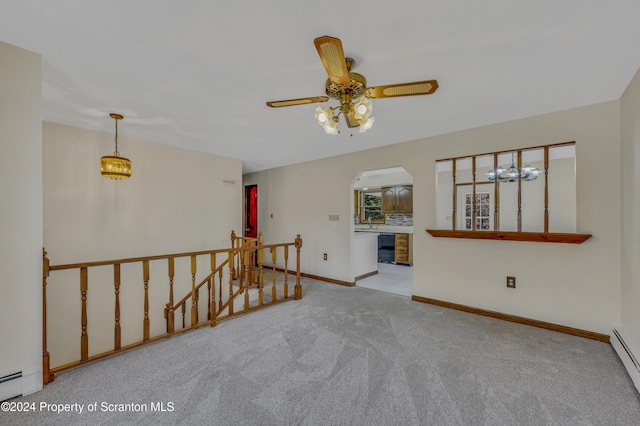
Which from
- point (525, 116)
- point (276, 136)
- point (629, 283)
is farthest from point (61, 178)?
point (629, 283)

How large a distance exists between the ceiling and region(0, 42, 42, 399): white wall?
0.27 m

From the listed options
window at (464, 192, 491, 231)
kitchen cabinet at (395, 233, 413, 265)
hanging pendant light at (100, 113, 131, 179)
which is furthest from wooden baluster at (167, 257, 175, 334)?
window at (464, 192, 491, 231)

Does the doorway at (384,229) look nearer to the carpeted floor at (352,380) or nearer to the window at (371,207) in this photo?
the window at (371,207)

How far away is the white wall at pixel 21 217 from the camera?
1.63m

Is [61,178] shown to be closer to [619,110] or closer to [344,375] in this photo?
[344,375]

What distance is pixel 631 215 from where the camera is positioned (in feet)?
6.91

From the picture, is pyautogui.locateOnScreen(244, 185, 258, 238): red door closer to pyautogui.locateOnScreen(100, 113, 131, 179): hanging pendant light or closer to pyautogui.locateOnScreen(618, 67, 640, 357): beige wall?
pyautogui.locateOnScreen(100, 113, 131, 179): hanging pendant light

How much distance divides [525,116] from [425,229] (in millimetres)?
1668

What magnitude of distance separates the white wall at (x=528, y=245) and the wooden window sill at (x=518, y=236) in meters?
0.08

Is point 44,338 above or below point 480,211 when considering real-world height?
below

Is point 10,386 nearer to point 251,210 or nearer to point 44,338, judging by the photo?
point 44,338

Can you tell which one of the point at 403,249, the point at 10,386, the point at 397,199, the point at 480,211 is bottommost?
the point at 10,386

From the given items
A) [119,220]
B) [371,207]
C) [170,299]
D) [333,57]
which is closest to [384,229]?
[371,207]

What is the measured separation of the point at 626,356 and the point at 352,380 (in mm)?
2172
